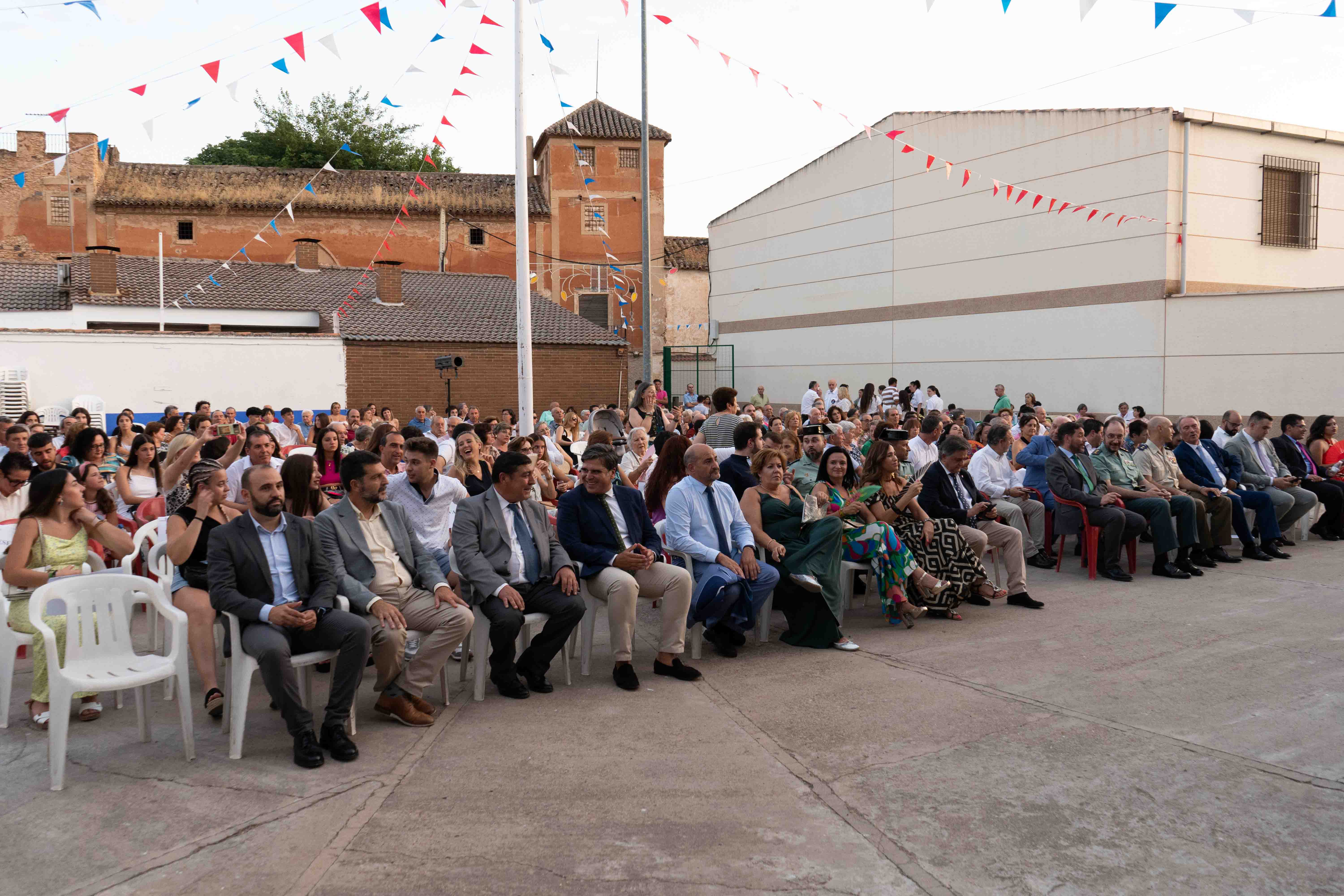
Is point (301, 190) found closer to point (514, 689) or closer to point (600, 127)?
point (600, 127)

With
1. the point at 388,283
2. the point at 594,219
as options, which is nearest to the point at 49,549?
the point at 388,283

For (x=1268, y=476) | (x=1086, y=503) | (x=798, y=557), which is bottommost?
(x=798, y=557)

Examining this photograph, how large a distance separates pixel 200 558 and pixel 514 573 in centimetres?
163

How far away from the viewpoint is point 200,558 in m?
5.02

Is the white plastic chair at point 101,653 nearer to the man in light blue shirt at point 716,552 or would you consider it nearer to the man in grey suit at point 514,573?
the man in grey suit at point 514,573

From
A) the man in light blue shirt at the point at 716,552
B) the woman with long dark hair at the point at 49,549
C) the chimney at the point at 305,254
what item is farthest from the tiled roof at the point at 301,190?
the woman with long dark hair at the point at 49,549

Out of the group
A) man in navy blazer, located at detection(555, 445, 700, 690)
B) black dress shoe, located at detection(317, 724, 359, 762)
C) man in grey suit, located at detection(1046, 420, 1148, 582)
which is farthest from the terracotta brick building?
black dress shoe, located at detection(317, 724, 359, 762)

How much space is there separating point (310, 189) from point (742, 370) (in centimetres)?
1719

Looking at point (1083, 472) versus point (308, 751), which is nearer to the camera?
point (308, 751)

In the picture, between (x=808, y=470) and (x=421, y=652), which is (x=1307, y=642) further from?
(x=421, y=652)

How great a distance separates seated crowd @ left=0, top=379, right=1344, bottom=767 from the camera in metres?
4.69

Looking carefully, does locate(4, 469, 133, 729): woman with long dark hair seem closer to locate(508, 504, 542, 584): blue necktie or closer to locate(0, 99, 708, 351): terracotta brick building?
locate(508, 504, 542, 584): blue necktie

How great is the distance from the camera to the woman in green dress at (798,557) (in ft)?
20.3

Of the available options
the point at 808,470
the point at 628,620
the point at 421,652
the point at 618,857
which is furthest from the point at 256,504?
the point at 808,470
